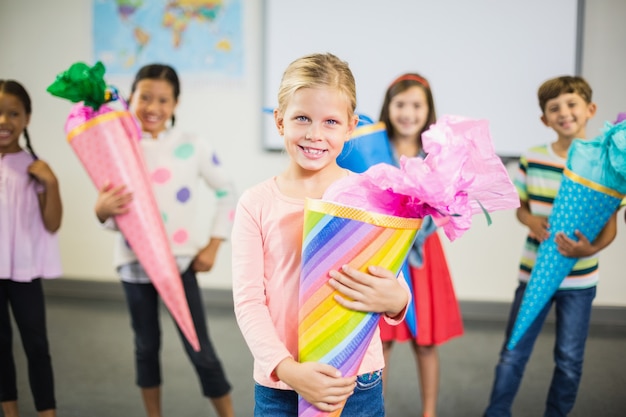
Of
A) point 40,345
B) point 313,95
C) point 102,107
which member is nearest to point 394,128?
point 102,107

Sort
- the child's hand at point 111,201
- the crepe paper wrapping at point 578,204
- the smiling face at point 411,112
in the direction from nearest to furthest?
the crepe paper wrapping at point 578,204
the child's hand at point 111,201
the smiling face at point 411,112

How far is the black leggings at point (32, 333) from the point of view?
6.51 ft

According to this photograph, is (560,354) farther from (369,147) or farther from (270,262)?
(270,262)

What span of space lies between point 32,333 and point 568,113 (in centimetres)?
179

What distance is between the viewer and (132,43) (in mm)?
3924

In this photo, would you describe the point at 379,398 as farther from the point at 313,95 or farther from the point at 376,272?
the point at 313,95

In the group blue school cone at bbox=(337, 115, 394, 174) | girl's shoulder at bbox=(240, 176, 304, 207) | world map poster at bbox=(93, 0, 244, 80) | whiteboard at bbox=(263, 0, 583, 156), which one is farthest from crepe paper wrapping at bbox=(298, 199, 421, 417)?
world map poster at bbox=(93, 0, 244, 80)

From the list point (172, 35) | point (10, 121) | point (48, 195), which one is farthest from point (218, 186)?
point (172, 35)

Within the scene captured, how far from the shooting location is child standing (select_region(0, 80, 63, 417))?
195 cm

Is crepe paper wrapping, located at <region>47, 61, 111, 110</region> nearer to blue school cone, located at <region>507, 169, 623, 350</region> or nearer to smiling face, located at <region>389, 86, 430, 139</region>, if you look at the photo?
smiling face, located at <region>389, 86, 430, 139</region>

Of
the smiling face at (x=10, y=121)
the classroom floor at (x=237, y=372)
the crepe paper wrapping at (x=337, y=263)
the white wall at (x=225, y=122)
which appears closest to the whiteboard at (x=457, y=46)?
the white wall at (x=225, y=122)

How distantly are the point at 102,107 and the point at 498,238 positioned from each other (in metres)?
2.43

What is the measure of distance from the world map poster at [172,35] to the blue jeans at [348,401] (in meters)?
2.91

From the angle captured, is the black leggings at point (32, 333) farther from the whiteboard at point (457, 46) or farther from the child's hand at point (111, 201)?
the whiteboard at point (457, 46)
